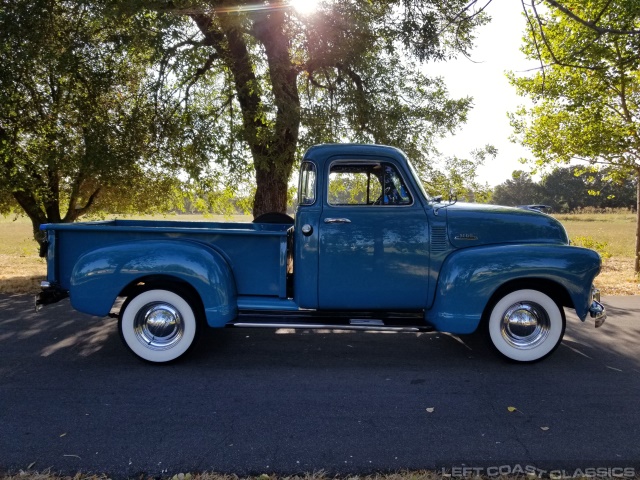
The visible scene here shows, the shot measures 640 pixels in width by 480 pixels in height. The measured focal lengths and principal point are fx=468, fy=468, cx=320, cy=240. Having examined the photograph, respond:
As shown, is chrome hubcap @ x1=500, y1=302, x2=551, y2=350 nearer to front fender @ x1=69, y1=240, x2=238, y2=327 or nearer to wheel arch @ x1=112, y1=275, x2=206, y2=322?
front fender @ x1=69, y1=240, x2=238, y2=327

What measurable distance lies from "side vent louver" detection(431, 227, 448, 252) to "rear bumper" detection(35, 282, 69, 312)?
367 centimetres

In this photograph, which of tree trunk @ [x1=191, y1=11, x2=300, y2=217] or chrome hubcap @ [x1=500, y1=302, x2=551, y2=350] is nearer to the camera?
chrome hubcap @ [x1=500, y1=302, x2=551, y2=350]

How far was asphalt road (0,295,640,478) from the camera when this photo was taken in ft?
9.32

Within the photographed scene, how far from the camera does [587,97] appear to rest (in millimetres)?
9562

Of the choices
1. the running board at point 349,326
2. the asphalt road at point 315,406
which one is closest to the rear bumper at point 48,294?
the asphalt road at point 315,406

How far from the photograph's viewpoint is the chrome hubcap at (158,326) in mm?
4465

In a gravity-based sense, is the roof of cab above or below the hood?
above

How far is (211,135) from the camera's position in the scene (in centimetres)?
815

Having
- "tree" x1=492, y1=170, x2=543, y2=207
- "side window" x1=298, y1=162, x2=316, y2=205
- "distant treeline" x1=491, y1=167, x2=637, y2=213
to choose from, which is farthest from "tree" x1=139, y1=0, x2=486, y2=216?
"tree" x1=492, y1=170, x2=543, y2=207

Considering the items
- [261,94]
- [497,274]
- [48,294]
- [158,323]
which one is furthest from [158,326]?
[261,94]

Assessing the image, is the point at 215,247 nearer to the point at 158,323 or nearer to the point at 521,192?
the point at 158,323

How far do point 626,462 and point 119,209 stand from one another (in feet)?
39.0

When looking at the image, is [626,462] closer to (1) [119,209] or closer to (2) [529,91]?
(2) [529,91]

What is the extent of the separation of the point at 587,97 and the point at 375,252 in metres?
7.71
